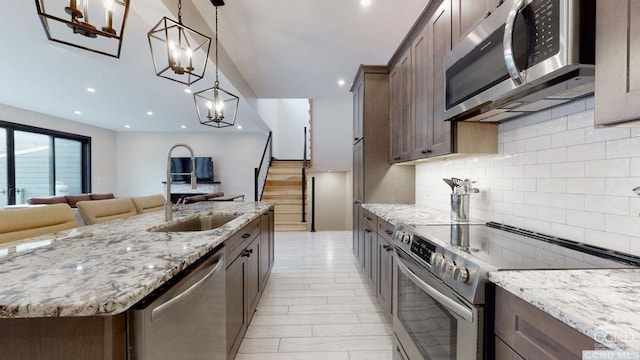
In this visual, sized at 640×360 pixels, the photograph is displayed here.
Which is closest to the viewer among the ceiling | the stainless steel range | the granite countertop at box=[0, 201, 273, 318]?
the granite countertop at box=[0, 201, 273, 318]

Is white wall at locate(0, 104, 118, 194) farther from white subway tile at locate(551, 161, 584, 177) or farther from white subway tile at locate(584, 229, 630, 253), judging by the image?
white subway tile at locate(584, 229, 630, 253)

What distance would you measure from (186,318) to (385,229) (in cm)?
158

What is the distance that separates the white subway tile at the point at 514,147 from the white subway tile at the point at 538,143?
0.03 meters

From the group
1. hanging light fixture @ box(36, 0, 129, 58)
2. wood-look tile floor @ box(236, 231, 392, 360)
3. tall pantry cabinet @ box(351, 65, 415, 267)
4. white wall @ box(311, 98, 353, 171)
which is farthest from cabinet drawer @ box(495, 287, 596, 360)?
white wall @ box(311, 98, 353, 171)

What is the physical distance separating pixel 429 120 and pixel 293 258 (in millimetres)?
2903

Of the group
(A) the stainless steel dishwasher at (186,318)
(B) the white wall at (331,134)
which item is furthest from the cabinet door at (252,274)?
(B) the white wall at (331,134)

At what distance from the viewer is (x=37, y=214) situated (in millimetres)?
1604

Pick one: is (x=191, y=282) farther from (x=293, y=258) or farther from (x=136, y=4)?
(x=293, y=258)

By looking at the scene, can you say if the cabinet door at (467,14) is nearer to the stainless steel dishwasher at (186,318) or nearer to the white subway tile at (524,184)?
the white subway tile at (524,184)

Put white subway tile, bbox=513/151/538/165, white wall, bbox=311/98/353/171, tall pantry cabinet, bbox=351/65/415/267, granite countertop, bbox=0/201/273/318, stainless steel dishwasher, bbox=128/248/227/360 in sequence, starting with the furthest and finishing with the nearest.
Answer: white wall, bbox=311/98/353/171, tall pantry cabinet, bbox=351/65/415/267, white subway tile, bbox=513/151/538/165, stainless steel dishwasher, bbox=128/248/227/360, granite countertop, bbox=0/201/273/318

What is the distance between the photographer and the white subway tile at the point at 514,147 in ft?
5.22

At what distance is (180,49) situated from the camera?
2000mm

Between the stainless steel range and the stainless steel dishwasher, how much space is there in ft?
3.31

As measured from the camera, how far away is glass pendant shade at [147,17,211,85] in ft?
6.47
